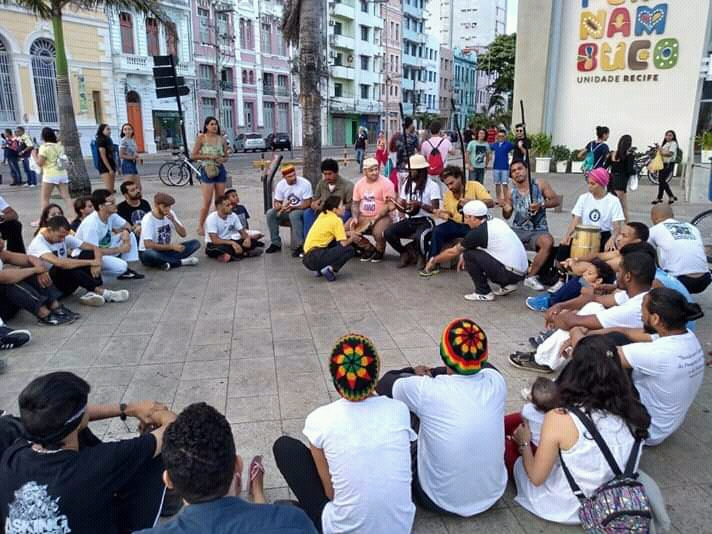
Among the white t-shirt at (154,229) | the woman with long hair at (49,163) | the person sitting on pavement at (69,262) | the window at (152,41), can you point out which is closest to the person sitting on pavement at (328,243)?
the white t-shirt at (154,229)

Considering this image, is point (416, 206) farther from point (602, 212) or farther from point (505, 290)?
point (602, 212)

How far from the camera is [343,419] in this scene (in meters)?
2.32

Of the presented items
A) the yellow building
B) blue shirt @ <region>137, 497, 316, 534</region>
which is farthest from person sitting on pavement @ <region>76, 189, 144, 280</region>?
the yellow building

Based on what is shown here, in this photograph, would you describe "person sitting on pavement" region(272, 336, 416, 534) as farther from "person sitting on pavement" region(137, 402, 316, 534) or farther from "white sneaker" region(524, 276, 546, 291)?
"white sneaker" region(524, 276, 546, 291)

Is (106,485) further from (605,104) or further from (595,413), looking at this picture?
(605,104)

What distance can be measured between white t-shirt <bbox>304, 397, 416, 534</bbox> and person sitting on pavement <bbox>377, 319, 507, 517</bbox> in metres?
0.25

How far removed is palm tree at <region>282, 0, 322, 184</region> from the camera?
8836 millimetres

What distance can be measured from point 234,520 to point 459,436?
4.01ft

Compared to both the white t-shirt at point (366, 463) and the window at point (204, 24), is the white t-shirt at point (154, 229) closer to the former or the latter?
the white t-shirt at point (366, 463)

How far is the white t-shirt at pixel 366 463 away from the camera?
89.8 inches

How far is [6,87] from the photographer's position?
87.2ft

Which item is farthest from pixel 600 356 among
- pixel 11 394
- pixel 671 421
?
pixel 11 394

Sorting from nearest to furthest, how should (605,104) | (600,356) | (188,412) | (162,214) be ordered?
(188,412)
(600,356)
(162,214)
(605,104)

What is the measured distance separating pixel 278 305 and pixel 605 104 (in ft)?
54.2
